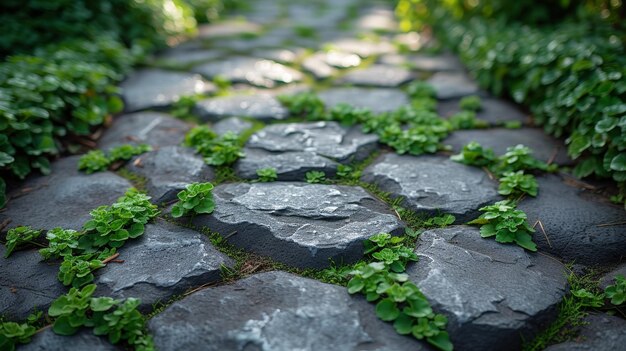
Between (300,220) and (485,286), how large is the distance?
896 mm

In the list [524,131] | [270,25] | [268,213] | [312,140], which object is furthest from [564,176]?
[270,25]

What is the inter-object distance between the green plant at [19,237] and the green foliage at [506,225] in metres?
2.13

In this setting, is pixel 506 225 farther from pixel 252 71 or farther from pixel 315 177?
pixel 252 71

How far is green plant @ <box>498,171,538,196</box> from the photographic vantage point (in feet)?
8.73

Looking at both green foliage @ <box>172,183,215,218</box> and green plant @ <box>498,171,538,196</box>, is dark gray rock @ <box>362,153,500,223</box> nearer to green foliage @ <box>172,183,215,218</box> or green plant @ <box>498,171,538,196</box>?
green plant @ <box>498,171,538,196</box>

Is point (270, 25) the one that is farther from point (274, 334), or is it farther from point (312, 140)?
point (274, 334)

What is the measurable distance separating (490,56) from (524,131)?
1042 mm

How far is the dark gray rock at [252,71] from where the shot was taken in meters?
4.55

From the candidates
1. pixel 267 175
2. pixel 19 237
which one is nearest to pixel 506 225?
pixel 267 175

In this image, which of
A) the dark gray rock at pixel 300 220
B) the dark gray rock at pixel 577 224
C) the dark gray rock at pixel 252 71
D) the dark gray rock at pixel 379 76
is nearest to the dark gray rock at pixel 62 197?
the dark gray rock at pixel 300 220

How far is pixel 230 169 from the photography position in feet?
9.70

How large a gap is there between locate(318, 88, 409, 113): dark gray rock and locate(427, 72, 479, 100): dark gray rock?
0.36m

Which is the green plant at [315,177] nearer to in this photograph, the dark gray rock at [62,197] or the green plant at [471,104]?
the dark gray rock at [62,197]

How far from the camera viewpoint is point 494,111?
12.8 ft
